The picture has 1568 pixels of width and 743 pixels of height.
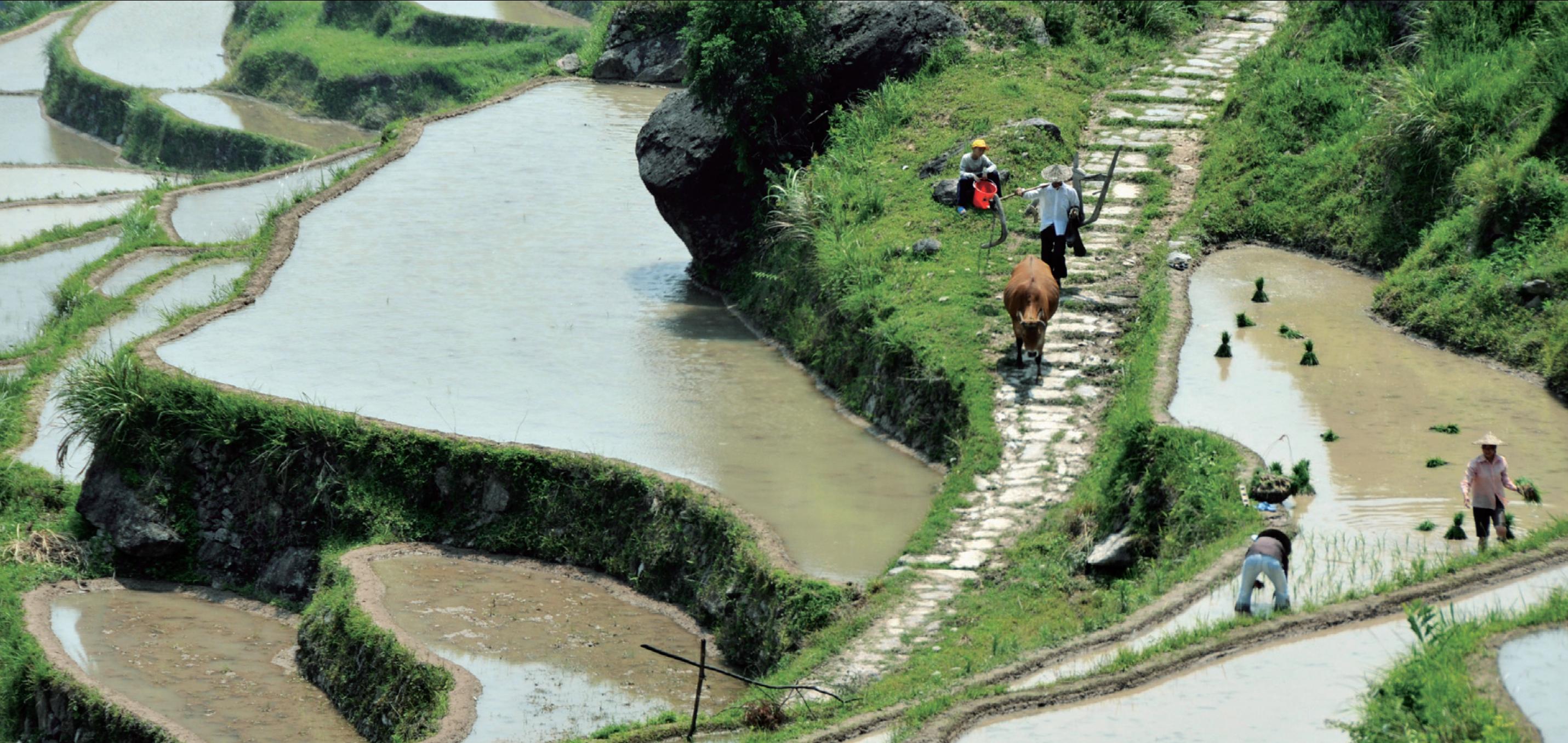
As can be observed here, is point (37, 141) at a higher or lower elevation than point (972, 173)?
lower

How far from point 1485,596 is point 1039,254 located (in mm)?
7980

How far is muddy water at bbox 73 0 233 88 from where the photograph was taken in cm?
5425

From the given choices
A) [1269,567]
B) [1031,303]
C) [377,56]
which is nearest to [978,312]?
[1031,303]

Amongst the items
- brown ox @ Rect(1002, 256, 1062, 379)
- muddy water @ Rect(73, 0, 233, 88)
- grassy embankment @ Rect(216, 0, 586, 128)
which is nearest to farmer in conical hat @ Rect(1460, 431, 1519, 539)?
brown ox @ Rect(1002, 256, 1062, 379)

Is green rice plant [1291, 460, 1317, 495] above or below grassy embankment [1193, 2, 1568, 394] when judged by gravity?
below

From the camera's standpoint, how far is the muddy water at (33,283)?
23.7m

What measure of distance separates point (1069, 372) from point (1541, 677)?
6.82m

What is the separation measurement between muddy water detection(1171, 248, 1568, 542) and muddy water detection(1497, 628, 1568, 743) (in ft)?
6.00

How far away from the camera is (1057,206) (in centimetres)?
1620

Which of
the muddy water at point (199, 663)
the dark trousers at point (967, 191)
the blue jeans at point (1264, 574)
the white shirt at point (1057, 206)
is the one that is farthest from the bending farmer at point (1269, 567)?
the dark trousers at point (967, 191)

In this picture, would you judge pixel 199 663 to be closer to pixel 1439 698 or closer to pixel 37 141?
pixel 1439 698

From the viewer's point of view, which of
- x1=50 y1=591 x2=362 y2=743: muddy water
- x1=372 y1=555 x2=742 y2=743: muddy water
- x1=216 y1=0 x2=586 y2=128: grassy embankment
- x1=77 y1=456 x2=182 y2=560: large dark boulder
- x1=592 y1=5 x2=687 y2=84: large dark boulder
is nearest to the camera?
x1=372 y1=555 x2=742 y2=743: muddy water

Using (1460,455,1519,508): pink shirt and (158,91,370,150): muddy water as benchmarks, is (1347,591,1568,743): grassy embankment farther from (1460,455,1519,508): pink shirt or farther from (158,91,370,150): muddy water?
(158,91,370,150): muddy water

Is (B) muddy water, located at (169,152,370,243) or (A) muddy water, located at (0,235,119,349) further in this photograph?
(B) muddy water, located at (169,152,370,243)
